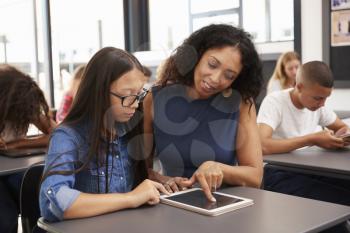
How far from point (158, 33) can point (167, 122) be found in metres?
3.91

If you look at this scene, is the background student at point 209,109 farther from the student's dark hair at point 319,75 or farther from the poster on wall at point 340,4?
the poster on wall at point 340,4

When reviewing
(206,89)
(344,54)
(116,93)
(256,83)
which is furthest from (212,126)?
(344,54)

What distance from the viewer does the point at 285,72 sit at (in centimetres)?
394

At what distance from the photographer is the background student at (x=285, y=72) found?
388cm

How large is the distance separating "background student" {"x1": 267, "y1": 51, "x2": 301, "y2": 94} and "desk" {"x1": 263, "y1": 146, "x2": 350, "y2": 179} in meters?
1.75

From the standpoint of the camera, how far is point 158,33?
5.56 meters

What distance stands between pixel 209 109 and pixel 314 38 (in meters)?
2.53

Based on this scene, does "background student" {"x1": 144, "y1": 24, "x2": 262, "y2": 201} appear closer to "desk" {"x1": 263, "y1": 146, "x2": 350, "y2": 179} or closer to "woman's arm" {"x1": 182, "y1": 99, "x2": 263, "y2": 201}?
"woman's arm" {"x1": 182, "y1": 99, "x2": 263, "y2": 201}

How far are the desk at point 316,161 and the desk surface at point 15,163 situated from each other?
106cm

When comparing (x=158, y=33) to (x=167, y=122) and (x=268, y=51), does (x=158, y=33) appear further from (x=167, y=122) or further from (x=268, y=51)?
(x=167, y=122)

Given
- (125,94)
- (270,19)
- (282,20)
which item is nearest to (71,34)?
(270,19)

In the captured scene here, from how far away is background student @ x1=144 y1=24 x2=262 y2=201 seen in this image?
1691 mm

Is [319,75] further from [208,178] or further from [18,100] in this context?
[18,100]

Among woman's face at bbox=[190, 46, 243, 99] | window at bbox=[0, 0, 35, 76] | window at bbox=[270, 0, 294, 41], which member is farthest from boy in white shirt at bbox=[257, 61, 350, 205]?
window at bbox=[0, 0, 35, 76]
